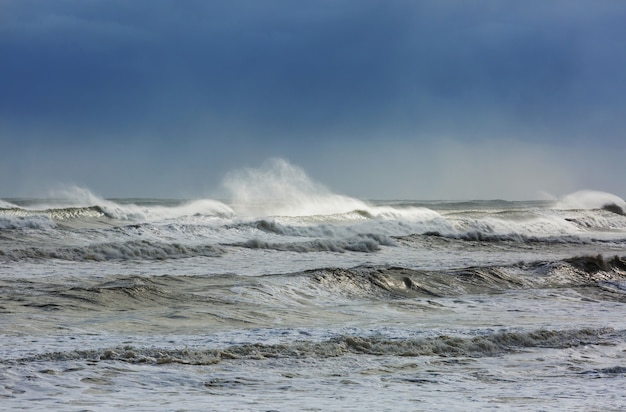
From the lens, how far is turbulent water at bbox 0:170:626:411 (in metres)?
6.61

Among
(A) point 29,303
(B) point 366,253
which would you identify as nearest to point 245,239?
(B) point 366,253

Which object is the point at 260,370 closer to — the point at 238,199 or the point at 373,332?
the point at 373,332

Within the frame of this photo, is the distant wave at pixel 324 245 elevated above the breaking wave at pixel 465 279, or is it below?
above

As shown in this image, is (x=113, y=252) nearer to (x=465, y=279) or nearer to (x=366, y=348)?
(x=465, y=279)

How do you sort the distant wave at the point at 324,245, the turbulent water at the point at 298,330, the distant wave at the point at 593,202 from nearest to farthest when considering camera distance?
the turbulent water at the point at 298,330, the distant wave at the point at 324,245, the distant wave at the point at 593,202

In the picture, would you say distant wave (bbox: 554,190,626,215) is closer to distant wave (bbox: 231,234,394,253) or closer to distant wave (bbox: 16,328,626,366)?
distant wave (bbox: 231,234,394,253)

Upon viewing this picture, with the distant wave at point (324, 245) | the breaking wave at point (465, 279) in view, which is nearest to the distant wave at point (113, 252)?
the distant wave at point (324, 245)

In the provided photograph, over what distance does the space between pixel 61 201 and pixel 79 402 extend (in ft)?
134

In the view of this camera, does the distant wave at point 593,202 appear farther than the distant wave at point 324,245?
Yes

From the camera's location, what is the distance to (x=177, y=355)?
777 cm

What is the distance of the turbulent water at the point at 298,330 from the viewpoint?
661 cm

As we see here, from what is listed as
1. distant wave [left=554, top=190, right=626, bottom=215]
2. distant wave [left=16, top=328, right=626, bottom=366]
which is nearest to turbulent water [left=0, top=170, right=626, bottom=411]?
distant wave [left=16, top=328, right=626, bottom=366]

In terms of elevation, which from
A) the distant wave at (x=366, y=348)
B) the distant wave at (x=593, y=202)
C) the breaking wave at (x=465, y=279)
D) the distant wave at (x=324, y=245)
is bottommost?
the distant wave at (x=366, y=348)

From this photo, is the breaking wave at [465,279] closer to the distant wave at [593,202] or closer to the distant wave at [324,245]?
the distant wave at [324,245]
